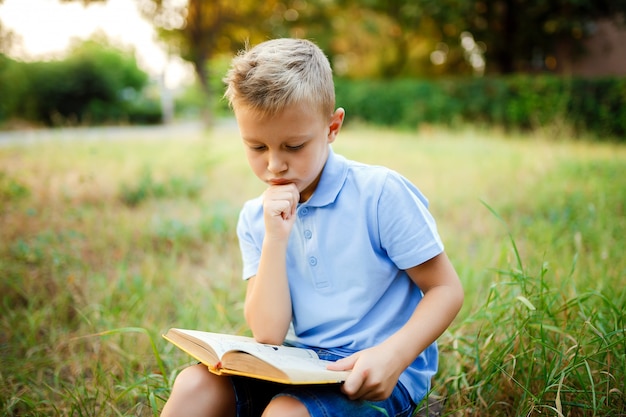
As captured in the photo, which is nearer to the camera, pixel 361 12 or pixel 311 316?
A: pixel 311 316

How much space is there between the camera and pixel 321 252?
137cm

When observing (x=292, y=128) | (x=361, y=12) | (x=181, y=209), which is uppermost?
(x=361, y=12)

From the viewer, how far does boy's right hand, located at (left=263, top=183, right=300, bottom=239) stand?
132cm

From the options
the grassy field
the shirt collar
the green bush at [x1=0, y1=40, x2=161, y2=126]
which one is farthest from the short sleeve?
the green bush at [x1=0, y1=40, x2=161, y2=126]

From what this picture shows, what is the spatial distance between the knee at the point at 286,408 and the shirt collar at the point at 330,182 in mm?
518

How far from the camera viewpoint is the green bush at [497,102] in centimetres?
909

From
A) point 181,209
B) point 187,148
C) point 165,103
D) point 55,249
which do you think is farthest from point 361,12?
point 55,249

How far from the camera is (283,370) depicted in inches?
39.2

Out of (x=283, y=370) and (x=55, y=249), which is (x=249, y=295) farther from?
(x=55, y=249)

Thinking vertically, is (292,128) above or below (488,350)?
above

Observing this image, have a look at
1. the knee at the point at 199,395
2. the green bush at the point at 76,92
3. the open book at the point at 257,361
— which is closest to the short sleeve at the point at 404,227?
the open book at the point at 257,361

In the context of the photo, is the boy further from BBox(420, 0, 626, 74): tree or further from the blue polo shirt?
BBox(420, 0, 626, 74): tree

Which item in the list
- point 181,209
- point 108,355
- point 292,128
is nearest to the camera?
point 292,128

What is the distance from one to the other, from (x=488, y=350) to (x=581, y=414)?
355 mm
